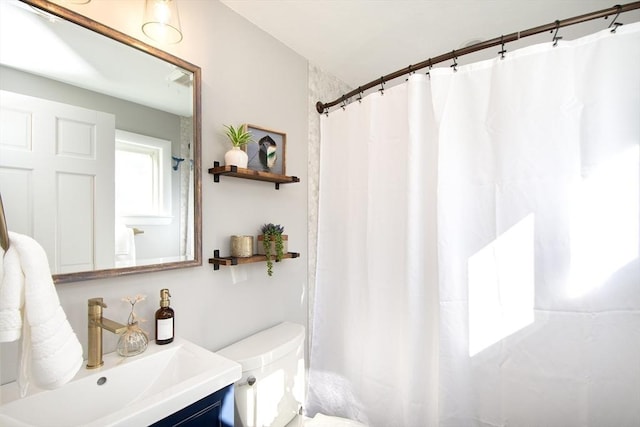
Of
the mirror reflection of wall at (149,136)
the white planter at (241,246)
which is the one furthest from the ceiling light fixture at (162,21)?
the white planter at (241,246)

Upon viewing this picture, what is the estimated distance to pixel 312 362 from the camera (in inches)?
73.9

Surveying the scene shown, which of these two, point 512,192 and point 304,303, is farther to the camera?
point 304,303

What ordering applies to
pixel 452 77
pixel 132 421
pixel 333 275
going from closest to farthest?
pixel 132 421, pixel 452 77, pixel 333 275

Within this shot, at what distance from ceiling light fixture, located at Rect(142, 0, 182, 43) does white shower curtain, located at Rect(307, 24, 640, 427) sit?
1013 mm

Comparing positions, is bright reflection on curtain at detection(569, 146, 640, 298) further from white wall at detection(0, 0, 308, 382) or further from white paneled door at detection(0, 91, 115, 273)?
white paneled door at detection(0, 91, 115, 273)

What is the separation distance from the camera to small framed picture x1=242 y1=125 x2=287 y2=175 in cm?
153

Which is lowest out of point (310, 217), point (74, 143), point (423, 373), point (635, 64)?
point (423, 373)

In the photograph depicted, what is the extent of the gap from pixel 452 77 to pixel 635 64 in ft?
2.00

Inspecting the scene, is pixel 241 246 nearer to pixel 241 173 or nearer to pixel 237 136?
pixel 241 173

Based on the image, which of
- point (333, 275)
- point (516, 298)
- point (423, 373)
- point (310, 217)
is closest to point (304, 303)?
point (333, 275)

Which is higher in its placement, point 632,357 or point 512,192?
point 512,192

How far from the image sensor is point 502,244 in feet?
4.06

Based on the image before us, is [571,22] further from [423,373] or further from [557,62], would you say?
[423,373]

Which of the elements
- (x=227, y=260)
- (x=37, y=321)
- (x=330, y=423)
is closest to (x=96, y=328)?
(x=37, y=321)
